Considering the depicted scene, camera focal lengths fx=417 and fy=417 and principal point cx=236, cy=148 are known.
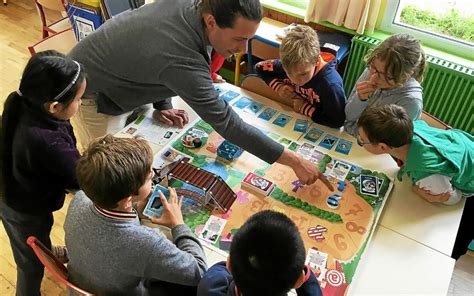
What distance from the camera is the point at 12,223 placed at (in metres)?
1.75

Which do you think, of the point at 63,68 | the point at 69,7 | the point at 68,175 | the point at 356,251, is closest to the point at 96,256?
the point at 68,175

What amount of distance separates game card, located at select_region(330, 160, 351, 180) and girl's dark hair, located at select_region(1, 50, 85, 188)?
1.12 m

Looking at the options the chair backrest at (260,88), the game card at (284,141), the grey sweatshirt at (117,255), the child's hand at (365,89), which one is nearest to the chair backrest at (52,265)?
the grey sweatshirt at (117,255)

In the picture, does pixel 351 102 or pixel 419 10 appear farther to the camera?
pixel 419 10

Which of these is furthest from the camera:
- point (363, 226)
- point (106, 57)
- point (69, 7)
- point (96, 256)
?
point (69, 7)

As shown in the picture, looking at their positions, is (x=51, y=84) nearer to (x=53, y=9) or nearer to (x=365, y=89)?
(x=365, y=89)

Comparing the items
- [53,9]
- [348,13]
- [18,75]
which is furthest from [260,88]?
[18,75]

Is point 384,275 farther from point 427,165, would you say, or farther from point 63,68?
point 63,68

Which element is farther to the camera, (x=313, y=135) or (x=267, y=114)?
(x=267, y=114)

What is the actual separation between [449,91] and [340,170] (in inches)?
56.8

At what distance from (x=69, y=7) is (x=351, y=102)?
8.01 ft

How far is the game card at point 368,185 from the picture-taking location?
68.9 inches

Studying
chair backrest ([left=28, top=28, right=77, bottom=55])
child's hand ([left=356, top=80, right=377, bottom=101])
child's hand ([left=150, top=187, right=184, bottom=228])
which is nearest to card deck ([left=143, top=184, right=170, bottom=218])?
child's hand ([left=150, top=187, right=184, bottom=228])

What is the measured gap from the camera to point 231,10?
62.0 inches
